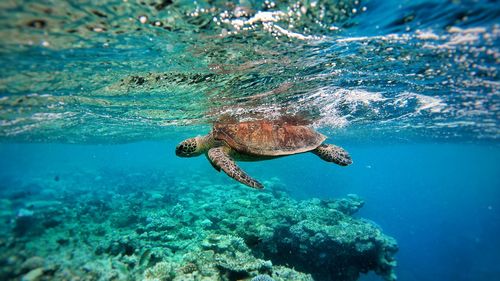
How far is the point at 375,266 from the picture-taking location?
11.9 meters

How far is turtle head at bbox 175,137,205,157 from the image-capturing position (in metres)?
7.69

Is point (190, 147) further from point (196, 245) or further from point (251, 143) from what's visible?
point (196, 245)

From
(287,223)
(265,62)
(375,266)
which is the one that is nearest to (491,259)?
(375,266)

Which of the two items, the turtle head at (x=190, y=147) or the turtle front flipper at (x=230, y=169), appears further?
the turtle head at (x=190, y=147)

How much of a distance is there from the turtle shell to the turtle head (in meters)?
0.60

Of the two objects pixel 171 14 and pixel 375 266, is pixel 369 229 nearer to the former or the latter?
pixel 375 266

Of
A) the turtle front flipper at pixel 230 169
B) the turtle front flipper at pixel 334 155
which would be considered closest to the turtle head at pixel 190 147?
the turtle front flipper at pixel 230 169

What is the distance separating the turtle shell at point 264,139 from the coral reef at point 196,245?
3.75m

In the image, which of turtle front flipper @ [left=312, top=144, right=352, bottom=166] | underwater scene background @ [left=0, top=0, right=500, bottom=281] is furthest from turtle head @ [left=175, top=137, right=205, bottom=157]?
turtle front flipper @ [left=312, top=144, right=352, bottom=166]

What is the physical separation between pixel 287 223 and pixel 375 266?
4.49 metres

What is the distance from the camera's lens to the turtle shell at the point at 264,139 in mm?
7316

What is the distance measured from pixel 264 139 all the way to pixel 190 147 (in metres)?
2.33

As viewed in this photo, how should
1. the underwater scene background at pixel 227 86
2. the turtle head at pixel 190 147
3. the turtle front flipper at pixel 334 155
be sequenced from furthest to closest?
the turtle front flipper at pixel 334 155 → the turtle head at pixel 190 147 → the underwater scene background at pixel 227 86

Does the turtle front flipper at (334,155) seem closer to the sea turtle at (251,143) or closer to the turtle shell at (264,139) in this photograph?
the sea turtle at (251,143)
